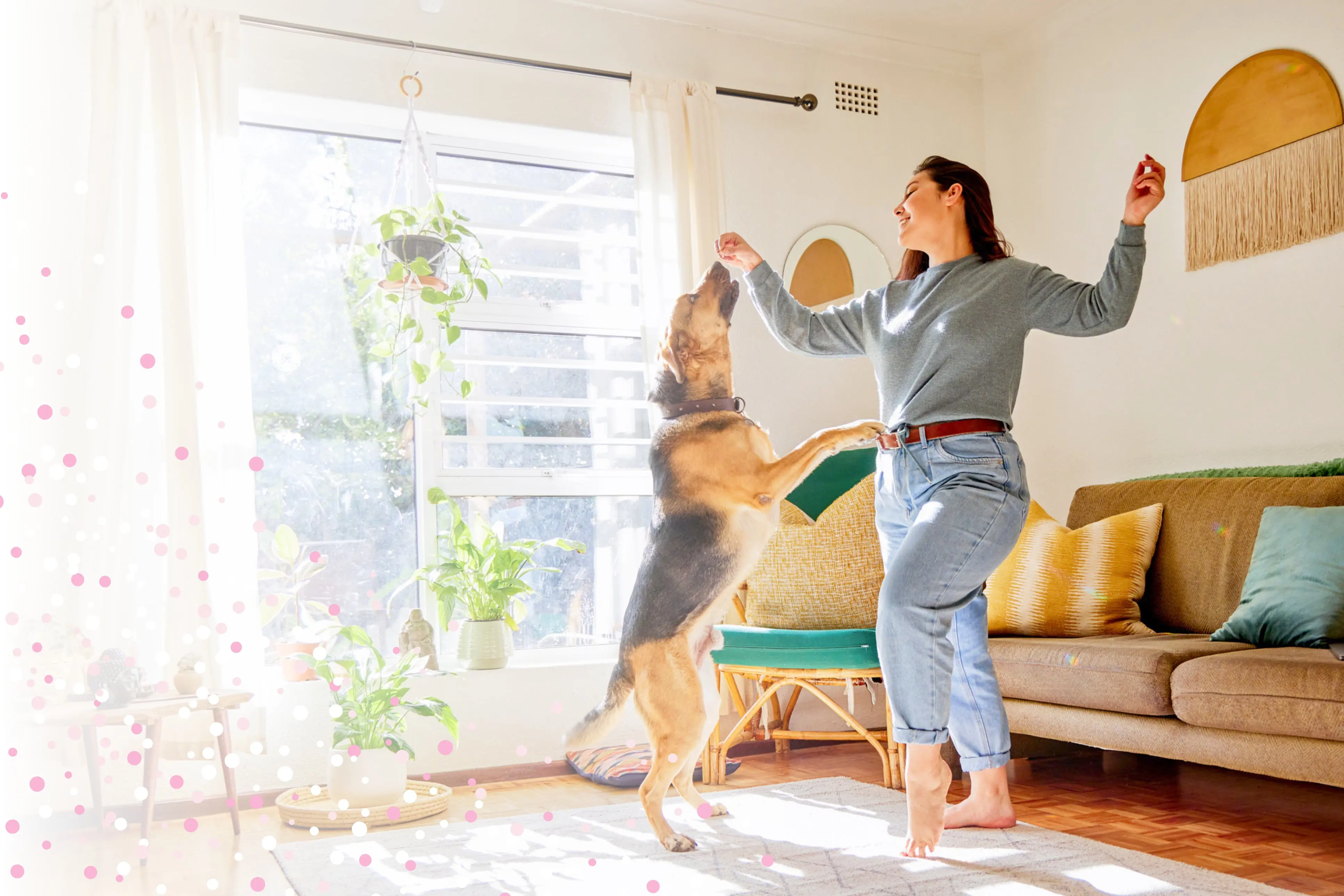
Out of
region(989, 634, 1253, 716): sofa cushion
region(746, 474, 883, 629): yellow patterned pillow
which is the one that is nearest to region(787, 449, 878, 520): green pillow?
region(746, 474, 883, 629): yellow patterned pillow

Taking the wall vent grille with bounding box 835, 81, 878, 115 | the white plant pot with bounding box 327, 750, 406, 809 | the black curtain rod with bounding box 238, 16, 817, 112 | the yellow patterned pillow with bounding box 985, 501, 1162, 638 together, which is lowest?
the white plant pot with bounding box 327, 750, 406, 809

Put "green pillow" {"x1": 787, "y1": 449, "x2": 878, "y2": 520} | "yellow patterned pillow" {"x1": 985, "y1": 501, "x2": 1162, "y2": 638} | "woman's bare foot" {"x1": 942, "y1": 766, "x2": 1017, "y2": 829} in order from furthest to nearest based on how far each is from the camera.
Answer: "green pillow" {"x1": 787, "y1": 449, "x2": 878, "y2": 520} → "yellow patterned pillow" {"x1": 985, "y1": 501, "x2": 1162, "y2": 638} → "woman's bare foot" {"x1": 942, "y1": 766, "x2": 1017, "y2": 829}

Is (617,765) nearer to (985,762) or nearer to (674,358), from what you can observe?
(985,762)

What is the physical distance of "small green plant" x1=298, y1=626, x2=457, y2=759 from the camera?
3010 mm

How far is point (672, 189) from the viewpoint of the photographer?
13.0 ft

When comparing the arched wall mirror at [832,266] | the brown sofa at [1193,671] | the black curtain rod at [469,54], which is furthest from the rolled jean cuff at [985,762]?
the black curtain rod at [469,54]

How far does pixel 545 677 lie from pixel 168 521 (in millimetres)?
1316

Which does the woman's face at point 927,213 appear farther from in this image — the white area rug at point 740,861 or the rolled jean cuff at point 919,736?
the white area rug at point 740,861

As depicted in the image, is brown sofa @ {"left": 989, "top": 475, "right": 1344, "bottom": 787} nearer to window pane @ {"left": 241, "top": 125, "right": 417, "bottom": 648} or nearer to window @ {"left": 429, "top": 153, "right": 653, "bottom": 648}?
window @ {"left": 429, "top": 153, "right": 653, "bottom": 648}

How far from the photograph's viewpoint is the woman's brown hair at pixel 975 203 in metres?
2.31

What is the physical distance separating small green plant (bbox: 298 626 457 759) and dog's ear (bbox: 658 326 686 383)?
1.35 meters

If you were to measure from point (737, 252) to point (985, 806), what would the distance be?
4.48 feet

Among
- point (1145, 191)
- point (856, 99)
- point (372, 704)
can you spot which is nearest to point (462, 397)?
point (372, 704)

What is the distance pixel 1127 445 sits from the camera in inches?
159
